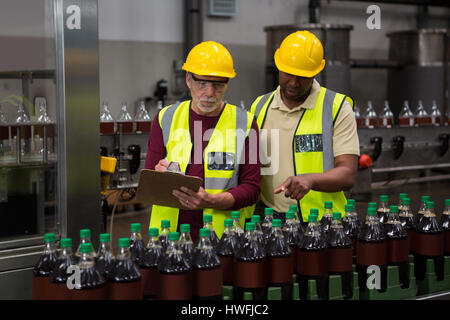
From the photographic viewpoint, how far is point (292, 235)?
2156mm

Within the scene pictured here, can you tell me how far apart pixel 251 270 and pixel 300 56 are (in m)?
1.19

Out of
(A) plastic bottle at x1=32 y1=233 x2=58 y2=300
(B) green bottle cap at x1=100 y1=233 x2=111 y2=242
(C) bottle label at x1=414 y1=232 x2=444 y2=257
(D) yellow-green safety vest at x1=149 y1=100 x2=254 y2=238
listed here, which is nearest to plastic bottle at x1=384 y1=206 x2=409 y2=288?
(C) bottle label at x1=414 y1=232 x2=444 y2=257

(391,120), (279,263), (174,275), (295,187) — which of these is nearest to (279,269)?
(279,263)

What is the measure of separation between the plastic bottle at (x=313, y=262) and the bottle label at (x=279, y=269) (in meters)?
0.12

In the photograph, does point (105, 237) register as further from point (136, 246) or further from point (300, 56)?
point (300, 56)

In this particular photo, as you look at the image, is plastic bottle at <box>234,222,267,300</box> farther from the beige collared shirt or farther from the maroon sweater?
the beige collared shirt

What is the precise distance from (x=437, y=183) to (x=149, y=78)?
4222mm

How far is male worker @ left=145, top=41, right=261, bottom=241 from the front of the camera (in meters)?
2.58

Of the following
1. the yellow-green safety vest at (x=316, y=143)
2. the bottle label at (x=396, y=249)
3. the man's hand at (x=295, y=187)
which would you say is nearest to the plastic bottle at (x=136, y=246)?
the man's hand at (x=295, y=187)

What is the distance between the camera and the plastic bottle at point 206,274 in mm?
1787

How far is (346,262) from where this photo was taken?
210 centimetres

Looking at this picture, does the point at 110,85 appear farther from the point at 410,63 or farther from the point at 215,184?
the point at 215,184

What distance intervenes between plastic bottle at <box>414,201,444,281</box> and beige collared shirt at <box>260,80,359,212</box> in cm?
53
